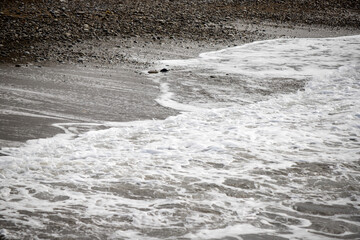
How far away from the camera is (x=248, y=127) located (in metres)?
6.88

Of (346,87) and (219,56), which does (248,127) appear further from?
(219,56)

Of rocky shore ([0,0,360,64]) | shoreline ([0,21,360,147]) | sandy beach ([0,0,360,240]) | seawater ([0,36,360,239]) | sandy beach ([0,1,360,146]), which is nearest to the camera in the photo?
seawater ([0,36,360,239])

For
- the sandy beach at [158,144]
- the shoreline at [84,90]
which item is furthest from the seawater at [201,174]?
the shoreline at [84,90]

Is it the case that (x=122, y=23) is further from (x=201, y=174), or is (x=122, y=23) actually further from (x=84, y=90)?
(x=201, y=174)

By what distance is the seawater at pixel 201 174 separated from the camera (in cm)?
402

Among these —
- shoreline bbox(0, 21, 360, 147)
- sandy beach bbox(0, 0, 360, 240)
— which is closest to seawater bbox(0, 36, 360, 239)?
sandy beach bbox(0, 0, 360, 240)

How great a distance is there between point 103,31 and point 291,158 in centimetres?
892

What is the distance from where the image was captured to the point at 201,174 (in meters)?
5.19

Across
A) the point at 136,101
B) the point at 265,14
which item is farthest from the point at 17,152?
the point at 265,14

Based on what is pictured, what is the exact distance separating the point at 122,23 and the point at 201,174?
1009cm

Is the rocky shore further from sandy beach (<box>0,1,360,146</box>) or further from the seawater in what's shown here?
the seawater

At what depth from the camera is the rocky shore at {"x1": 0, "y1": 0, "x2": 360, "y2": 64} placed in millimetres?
10875

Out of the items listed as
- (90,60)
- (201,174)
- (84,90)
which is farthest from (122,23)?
(201,174)

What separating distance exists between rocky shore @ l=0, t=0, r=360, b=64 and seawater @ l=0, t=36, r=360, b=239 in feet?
13.4
